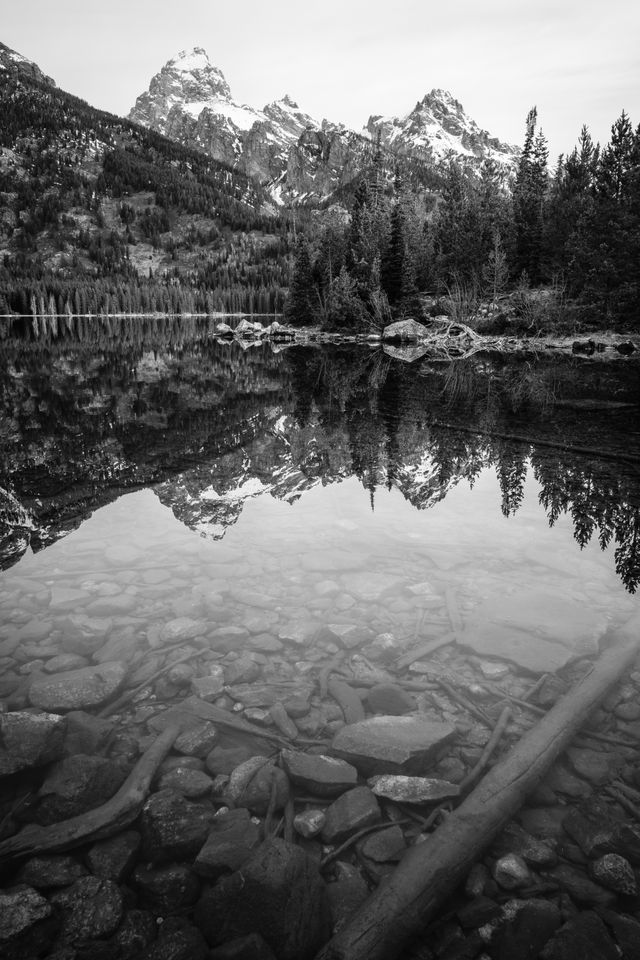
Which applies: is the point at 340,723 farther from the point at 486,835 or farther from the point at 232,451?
the point at 232,451

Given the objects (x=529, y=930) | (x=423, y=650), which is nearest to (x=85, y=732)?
(x=423, y=650)

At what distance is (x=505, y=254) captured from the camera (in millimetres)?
60969

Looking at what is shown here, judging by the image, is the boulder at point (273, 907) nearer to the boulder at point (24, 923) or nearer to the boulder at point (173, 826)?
the boulder at point (173, 826)

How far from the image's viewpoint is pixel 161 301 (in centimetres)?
16412

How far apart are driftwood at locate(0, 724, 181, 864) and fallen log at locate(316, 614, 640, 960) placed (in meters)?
1.56

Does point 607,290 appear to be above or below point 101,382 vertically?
above

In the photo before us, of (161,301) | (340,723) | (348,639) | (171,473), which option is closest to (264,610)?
(348,639)

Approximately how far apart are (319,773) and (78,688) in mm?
2317

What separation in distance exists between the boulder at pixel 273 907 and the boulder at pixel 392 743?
949 millimetres

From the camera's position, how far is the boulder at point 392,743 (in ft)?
12.3

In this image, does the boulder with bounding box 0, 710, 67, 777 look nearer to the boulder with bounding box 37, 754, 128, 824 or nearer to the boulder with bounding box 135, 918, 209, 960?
the boulder with bounding box 37, 754, 128, 824

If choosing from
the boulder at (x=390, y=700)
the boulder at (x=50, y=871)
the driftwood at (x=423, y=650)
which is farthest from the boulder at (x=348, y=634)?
the boulder at (x=50, y=871)

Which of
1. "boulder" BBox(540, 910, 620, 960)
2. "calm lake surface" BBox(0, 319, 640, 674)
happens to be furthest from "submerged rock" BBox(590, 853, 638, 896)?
"calm lake surface" BBox(0, 319, 640, 674)

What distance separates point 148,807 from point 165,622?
2289mm
